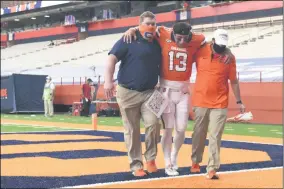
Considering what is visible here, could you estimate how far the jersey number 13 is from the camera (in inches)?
174

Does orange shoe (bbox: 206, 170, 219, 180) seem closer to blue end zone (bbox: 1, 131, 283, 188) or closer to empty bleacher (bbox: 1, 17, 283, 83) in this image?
blue end zone (bbox: 1, 131, 283, 188)

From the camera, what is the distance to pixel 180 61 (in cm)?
445

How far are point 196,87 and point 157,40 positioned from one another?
0.60m

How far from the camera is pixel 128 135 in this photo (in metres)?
4.66

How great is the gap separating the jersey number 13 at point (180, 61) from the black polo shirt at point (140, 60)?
101mm

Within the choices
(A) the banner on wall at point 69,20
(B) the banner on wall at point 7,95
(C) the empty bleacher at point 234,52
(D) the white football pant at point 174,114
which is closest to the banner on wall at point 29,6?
(A) the banner on wall at point 69,20

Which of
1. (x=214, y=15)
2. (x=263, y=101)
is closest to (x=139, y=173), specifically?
(x=263, y=101)

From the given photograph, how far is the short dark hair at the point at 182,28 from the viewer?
434 cm

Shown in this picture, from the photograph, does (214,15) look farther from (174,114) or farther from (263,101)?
(174,114)

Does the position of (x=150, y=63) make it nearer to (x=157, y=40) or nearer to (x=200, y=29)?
(x=157, y=40)

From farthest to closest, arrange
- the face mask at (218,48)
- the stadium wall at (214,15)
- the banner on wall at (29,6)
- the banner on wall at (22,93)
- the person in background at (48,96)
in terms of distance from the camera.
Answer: the banner on wall at (29,6) < the stadium wall at (214,15) < the banner on wall at (22,93) < the person in background at (48,96) < the face mask at (218,48)

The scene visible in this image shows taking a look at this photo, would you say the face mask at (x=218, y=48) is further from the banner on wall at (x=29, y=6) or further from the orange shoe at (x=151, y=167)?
the banner on wall at (x=29, y=6)

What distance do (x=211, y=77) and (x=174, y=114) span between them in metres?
0.49

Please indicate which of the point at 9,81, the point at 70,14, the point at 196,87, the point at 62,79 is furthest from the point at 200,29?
the point at 196,87
